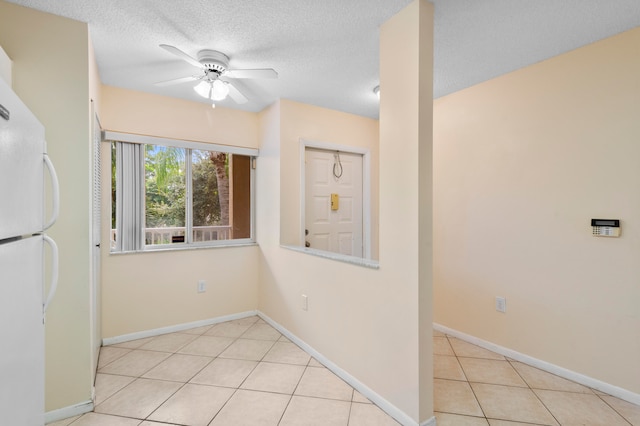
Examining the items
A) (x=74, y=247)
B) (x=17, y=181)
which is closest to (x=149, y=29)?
(x=74, y=247)

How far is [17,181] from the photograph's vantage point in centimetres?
84

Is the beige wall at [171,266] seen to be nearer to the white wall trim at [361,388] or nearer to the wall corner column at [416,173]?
the white wall trim at [361,388]

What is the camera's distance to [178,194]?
3285 mm

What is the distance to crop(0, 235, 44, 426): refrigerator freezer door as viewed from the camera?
751 millimetres

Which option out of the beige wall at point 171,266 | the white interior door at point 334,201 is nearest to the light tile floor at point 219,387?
the beige wall at point 171,266

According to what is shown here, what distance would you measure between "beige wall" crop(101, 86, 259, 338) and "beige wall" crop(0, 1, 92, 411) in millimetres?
1002

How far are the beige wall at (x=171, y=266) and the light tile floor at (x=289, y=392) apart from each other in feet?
1.20

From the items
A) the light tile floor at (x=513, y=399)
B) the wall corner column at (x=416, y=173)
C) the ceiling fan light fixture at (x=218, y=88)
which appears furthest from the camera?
the ceiling fan light fixture at (x=218, y=88)

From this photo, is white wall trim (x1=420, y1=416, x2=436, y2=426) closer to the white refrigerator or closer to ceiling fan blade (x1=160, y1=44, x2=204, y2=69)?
the white refrigerator

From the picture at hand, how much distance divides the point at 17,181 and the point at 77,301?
146 cm

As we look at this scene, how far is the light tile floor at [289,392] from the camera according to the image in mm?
1852

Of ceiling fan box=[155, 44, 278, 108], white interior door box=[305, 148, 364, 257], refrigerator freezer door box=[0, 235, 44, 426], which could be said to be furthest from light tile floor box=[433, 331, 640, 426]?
ceiling fan box=[155, 44, 278, 108]

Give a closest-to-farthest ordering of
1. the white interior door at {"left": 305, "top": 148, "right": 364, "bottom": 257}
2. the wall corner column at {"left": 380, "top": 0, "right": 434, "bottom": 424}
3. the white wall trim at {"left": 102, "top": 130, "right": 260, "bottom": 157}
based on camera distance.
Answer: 1. the wall corner column at {"left": 380, "top": 0, "right": 434, "bottom": 424}
2. the white wall trim at {"left": 102, "top": 130, "right": 260, "bottom": 157}
3. the white interior door at {"left": 305, "top": 148, "right": 364, "bottom": 257}

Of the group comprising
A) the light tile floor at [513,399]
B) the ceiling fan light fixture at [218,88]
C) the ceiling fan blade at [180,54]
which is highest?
the ceiling fan blade at [180,54]
